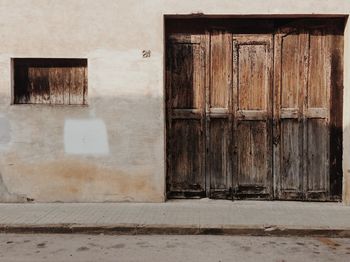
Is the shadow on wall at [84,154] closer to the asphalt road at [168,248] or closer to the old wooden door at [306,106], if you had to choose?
the asphalt road at [168,248]

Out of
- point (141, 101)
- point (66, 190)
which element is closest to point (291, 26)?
point (141, 101)

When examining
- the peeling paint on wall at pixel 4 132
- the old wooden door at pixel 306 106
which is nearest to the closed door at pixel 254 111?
the old wooden door at pixel 306 106

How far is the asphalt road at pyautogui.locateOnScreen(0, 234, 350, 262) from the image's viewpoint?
554 centimetres

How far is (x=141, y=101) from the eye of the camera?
8133 mm

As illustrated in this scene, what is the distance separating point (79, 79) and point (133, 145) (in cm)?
147

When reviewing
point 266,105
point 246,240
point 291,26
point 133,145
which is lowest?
point 246,240

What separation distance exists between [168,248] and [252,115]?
3241mm

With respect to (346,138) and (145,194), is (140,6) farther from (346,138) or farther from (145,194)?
(346,138)

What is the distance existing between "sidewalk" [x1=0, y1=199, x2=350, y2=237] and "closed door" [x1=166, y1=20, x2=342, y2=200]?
15.8 inches

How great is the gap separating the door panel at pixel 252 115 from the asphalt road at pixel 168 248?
6.53 feet

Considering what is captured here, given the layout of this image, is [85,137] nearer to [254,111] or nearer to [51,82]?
[51,82]

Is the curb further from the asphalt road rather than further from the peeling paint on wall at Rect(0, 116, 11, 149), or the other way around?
the peeling paint on wall at Rect(0, 116, 11, 149)

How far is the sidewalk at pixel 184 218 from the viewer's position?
6578 mm

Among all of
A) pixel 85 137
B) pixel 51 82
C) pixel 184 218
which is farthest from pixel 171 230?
pixel 51 82
